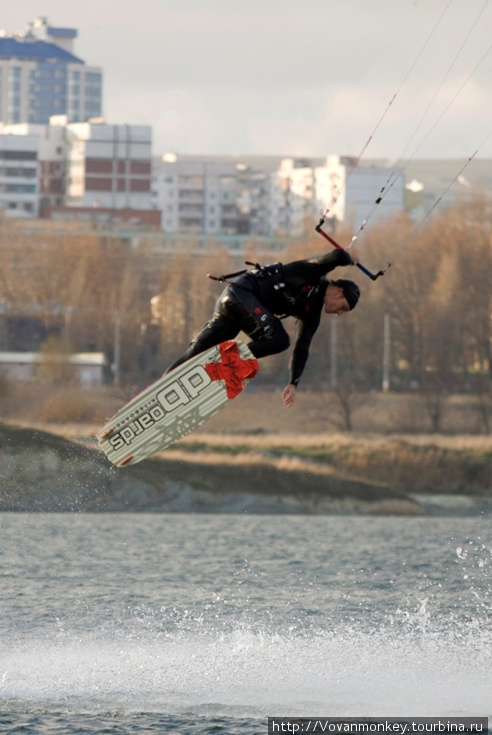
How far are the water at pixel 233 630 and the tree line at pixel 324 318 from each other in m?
27.7

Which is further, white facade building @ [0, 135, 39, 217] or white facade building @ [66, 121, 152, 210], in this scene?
white facade building @ [0, 135, 39, 217]

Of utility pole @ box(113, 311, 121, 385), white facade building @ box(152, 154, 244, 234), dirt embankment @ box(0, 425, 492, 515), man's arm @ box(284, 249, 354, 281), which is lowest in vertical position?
dirt embankment @ box(0, 425, 492, 515)

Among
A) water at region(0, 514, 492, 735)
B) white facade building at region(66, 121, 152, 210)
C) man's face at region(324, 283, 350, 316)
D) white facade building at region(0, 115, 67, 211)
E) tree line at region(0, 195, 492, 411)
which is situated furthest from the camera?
white facade building at region(0, 115, 67, 211)

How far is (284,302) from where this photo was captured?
52.6 ft

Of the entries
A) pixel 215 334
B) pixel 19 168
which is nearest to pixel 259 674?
pixel 215 334

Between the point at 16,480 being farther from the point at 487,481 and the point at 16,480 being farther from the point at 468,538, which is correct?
the point at 487,481

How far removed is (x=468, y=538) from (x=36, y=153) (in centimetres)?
9850

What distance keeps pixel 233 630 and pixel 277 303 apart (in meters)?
10.4

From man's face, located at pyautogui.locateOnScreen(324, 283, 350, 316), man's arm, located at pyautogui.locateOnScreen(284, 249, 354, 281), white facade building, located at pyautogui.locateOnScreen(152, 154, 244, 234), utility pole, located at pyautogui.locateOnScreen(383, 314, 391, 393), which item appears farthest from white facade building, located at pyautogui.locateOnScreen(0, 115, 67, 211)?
man's face, located at pyautogui.locateOnScreen(324, 283, 350, 316)

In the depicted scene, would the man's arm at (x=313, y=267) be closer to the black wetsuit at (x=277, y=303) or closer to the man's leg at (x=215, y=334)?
the black wetsuit at (x=277, y=303)

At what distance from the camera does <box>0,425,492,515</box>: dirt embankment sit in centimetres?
5588

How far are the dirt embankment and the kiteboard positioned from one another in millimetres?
36821

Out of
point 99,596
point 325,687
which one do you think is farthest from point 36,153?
point 325,687

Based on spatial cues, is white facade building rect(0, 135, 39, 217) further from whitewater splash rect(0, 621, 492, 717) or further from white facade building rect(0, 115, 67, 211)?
whitewater splash rect(0, 621, 492, 717)
